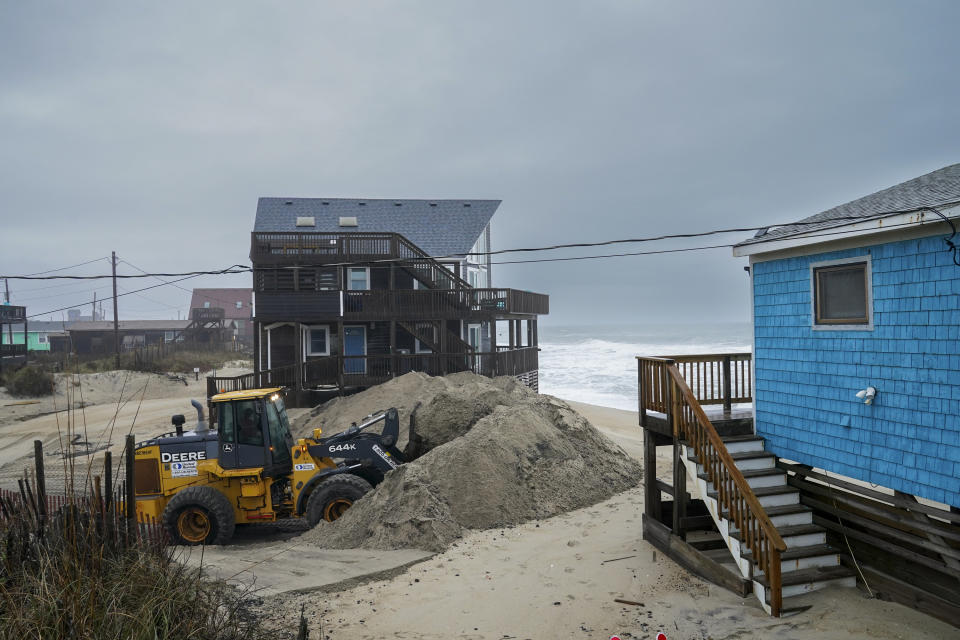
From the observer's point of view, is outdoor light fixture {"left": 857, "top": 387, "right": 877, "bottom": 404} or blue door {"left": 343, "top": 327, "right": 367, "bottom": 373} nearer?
outdoor light fixture {"left": 857, "top": 387, "right": 877, "bottom": 404}

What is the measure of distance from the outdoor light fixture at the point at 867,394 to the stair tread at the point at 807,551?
1.89 meters

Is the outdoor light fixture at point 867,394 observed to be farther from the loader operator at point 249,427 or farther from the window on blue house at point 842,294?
the loader operator at point 249,427

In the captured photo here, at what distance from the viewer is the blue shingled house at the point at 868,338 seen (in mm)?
6934

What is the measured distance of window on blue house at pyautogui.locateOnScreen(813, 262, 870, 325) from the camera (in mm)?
7977

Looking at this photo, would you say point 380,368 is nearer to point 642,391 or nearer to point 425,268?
point 425,268

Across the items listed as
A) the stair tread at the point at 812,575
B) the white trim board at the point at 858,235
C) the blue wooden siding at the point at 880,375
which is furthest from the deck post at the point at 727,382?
the stair tread at the point at 812,575

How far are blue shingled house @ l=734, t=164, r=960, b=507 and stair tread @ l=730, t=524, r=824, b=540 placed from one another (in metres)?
0.78

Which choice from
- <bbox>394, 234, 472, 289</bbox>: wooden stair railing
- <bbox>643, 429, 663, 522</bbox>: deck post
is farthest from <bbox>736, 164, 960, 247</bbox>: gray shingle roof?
<bbox>394, 234, 472, 289</bbox>: wooden stair railing

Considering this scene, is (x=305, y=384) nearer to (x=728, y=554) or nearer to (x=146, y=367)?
(x=728, y=554)

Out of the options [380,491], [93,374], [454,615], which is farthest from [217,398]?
[93,374]

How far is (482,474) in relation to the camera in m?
11.9

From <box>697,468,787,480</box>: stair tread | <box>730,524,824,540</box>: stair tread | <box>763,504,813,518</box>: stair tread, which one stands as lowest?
<box>730,524,824,540</box>: stair tread

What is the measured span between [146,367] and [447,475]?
36064 mm

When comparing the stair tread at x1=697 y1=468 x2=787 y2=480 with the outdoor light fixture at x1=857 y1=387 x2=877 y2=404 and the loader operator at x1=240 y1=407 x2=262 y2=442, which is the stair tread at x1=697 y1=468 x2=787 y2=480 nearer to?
the outdoor light fixture at x1=857 y1=387 x2=877 y2=404
